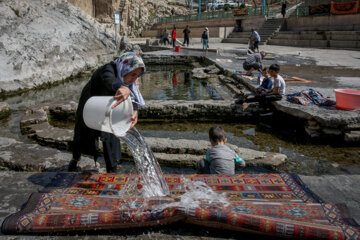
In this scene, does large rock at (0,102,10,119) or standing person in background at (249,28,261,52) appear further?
standing person in background at (249,28,261,52)

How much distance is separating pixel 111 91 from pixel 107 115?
1.39ft

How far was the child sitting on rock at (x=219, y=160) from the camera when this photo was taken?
3.06m

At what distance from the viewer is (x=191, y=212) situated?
216cm

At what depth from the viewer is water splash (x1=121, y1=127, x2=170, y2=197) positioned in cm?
270

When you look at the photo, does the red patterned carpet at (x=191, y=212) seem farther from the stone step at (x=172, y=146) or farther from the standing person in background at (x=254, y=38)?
the standing person in background at (x=254, y=38)

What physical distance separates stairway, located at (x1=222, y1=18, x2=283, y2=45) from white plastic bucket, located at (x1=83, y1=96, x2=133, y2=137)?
23.6 m

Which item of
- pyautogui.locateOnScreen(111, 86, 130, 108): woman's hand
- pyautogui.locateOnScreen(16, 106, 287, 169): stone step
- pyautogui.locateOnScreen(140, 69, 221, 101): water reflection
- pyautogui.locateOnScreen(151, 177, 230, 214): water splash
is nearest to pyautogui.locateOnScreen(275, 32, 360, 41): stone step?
pyautogui.locateOnScreen(140, 69, 221, 101): water reflection

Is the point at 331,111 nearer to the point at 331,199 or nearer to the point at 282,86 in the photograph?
the point at 282,86

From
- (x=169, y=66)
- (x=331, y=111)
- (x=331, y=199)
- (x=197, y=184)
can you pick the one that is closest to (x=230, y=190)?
(x=197, y=184)

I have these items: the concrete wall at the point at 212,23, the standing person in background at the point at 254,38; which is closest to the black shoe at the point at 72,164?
the standing person in background at the point at 254,38

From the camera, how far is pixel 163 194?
265cm

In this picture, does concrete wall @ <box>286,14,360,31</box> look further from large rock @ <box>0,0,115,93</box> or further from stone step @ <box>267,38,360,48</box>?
large rock @ <box>0,0,115,93</box>

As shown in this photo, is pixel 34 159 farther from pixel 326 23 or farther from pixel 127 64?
pixel 326 23

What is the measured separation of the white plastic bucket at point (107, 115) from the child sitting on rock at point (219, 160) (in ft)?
3.31
